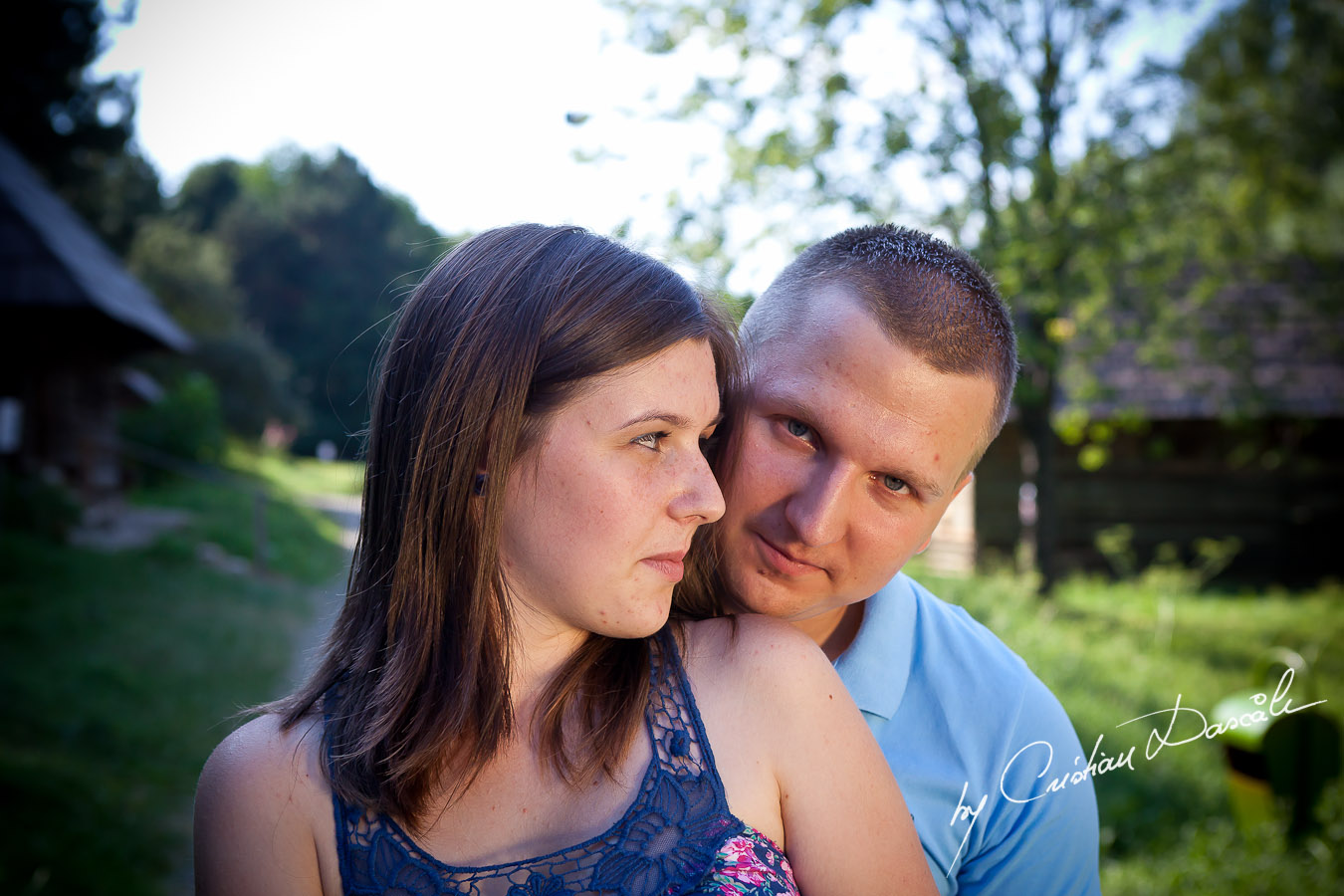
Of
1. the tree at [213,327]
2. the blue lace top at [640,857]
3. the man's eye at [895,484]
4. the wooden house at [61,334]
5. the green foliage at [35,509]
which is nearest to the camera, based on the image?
the blue lace top at [640,857]

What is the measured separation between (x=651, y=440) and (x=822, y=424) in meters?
0.49

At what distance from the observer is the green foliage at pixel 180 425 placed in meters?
18.4

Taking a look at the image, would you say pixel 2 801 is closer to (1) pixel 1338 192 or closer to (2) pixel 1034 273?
(2) pixel 1034 273

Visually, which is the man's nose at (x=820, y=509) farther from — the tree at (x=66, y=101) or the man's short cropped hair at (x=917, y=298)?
the tree at (x=66, y=101)

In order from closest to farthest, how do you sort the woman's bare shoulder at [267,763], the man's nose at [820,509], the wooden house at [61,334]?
the woman's bare shoulder at [267,763] < the man's nose at [820,509] < the wooden house at [61,334]

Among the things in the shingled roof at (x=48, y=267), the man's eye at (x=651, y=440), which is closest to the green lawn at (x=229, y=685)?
the man's eye at (x=651, y=440)

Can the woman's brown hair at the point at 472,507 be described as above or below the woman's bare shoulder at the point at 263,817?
above

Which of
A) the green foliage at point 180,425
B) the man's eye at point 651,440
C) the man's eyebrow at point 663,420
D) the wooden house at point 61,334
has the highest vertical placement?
the man's eyebrow at point 663,420

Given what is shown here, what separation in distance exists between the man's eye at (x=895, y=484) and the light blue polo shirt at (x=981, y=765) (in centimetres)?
36

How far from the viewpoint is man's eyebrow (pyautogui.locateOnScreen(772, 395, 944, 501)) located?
184 cm

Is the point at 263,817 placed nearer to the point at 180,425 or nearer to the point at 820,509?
the point at 820,509

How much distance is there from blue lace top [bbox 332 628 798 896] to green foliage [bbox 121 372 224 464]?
20.0m

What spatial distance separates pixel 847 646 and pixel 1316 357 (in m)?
13.5

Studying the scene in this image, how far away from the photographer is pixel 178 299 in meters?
25.8
